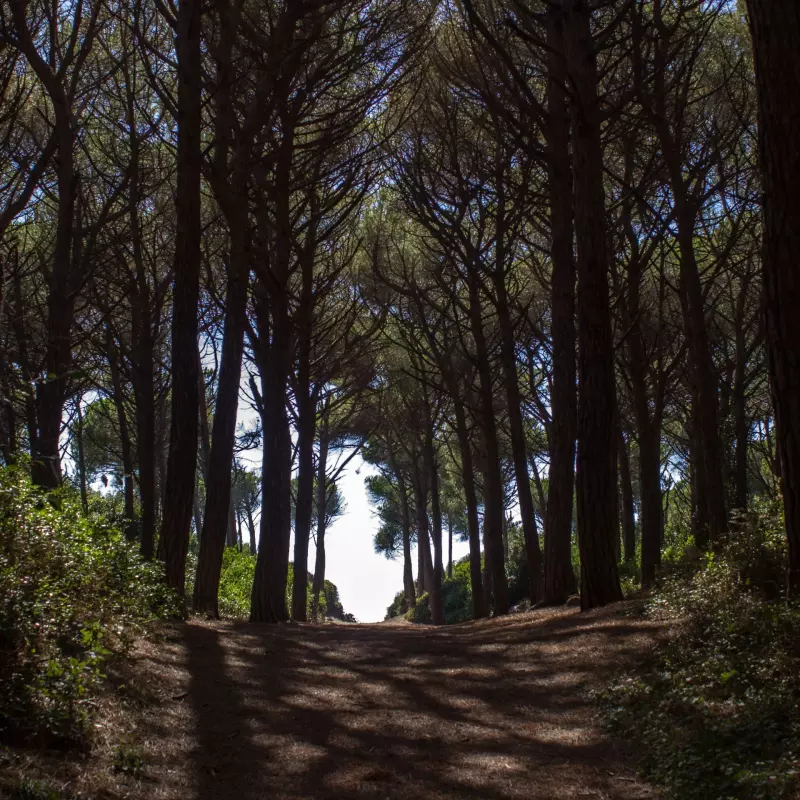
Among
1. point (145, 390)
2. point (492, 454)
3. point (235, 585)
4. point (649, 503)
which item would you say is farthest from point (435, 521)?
point (649, 503)

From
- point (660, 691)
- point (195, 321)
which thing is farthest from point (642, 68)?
point (660, 691)

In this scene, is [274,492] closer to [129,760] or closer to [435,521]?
[129,760]

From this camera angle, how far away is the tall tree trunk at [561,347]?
34.9ft

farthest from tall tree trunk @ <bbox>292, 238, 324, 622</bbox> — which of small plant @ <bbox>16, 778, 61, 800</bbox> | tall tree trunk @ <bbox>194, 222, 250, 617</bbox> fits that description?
small plant @ <bbox>16, 778, 61, 800</bbox>

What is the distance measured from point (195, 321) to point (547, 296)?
30.9 feet

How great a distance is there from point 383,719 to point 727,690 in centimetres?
198

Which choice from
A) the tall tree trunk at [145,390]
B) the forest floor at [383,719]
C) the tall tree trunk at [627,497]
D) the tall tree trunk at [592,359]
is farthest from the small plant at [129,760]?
the tall tree trunk at [627,497]

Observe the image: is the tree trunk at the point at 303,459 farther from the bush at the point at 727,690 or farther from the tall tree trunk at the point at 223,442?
the bush at the point at 727,690

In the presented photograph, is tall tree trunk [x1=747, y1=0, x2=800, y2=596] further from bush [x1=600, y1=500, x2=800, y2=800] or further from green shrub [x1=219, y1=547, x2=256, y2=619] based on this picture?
green shrub [x1=219, y1=547, x2=256, y2=619]

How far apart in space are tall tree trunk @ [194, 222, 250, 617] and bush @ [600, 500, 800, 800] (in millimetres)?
5597

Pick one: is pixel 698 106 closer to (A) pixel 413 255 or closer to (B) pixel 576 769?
(A) pixel 413 255

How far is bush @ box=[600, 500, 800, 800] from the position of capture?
3531 mm

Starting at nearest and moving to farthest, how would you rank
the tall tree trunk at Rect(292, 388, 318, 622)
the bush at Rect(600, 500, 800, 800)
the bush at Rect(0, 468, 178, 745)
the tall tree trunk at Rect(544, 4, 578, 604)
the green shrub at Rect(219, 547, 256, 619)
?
the bush at Rect(600, 500, 800, 800) < the bush at Rect(0, 468, 178, 745) < the tall tree trunk at Rect(544, 4, 578, 604) < the green shrub at Rect(219, 547, 256, 619) < the tall tree trunk at Rect(292, 388, 318, 622)

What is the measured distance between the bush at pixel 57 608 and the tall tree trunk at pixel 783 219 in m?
4.05
